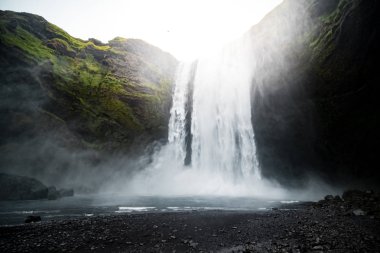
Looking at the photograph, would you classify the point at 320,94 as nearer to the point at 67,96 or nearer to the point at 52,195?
the point at 52,195

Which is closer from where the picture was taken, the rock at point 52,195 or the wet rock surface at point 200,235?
the wet rock surface at point 200,235

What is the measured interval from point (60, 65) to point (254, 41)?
41132 millimetres

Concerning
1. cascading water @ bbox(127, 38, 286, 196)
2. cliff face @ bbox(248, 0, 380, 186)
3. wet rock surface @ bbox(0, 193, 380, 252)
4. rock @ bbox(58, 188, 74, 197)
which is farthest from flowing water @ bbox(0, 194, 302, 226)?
cliff face @ bbox(248, 0, 380, 186)

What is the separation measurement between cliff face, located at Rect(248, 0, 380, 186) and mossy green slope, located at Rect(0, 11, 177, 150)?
2194cm

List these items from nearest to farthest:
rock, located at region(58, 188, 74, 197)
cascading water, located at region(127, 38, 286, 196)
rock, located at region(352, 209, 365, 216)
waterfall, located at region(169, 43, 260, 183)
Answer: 1. rock, located at region(352, 209, 365, 216)
2. rock, located at region(58, 188, 74, 197)
3. cascading water, located at region(127, 38, 286, 196)
4. waterfall, located at region(169, 43, 260, 183)

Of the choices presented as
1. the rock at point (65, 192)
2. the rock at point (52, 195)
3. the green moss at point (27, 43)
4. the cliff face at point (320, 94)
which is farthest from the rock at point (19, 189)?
the cliff face at point (320, 94)

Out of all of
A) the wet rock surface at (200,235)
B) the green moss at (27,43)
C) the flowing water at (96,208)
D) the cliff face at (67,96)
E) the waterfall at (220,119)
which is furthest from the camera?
the green moss at (27,43)

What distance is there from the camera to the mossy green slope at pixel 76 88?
1612 inches

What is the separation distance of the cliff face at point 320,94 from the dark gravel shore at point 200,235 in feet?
74.4

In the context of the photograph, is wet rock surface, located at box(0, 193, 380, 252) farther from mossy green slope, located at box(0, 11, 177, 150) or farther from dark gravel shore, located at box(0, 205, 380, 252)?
mossy green slope, located at box(0, 11, 177, 150)

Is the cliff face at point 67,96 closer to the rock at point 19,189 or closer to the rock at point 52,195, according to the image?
the rock at point 19,189

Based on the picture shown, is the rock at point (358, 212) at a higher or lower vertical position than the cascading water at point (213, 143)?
lower

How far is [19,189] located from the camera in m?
29.5

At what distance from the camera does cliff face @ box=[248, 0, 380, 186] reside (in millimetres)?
31406
